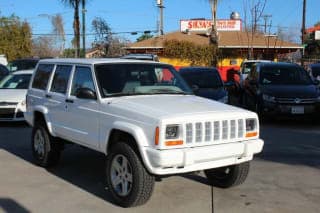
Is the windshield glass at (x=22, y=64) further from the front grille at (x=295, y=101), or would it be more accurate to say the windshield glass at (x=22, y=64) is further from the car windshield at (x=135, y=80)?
the car windshield at (x=135, y=80)

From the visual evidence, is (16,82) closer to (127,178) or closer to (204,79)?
(204,79)

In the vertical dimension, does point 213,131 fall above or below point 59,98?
below

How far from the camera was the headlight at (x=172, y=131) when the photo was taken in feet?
19.0

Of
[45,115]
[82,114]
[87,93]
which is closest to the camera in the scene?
[87,93]

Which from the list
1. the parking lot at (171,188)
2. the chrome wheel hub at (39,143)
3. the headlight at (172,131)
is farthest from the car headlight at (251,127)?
the chrome wheel hub at (39,143)

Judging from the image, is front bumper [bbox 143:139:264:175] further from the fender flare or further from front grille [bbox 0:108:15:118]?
front grille [bbox 0:108:15:118]

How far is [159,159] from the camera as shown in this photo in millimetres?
5648

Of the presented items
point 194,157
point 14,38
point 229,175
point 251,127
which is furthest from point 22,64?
point 14,38

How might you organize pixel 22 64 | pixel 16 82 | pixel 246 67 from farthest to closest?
pixel 246 67
pixel 22 64
pixel 16 82

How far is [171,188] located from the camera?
710 centimetres

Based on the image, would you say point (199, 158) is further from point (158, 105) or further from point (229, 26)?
point (229, 26)

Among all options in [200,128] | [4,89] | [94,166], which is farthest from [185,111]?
[4,89]

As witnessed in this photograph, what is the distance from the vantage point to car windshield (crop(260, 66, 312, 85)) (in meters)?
14.6

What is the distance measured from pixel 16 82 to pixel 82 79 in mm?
7752
